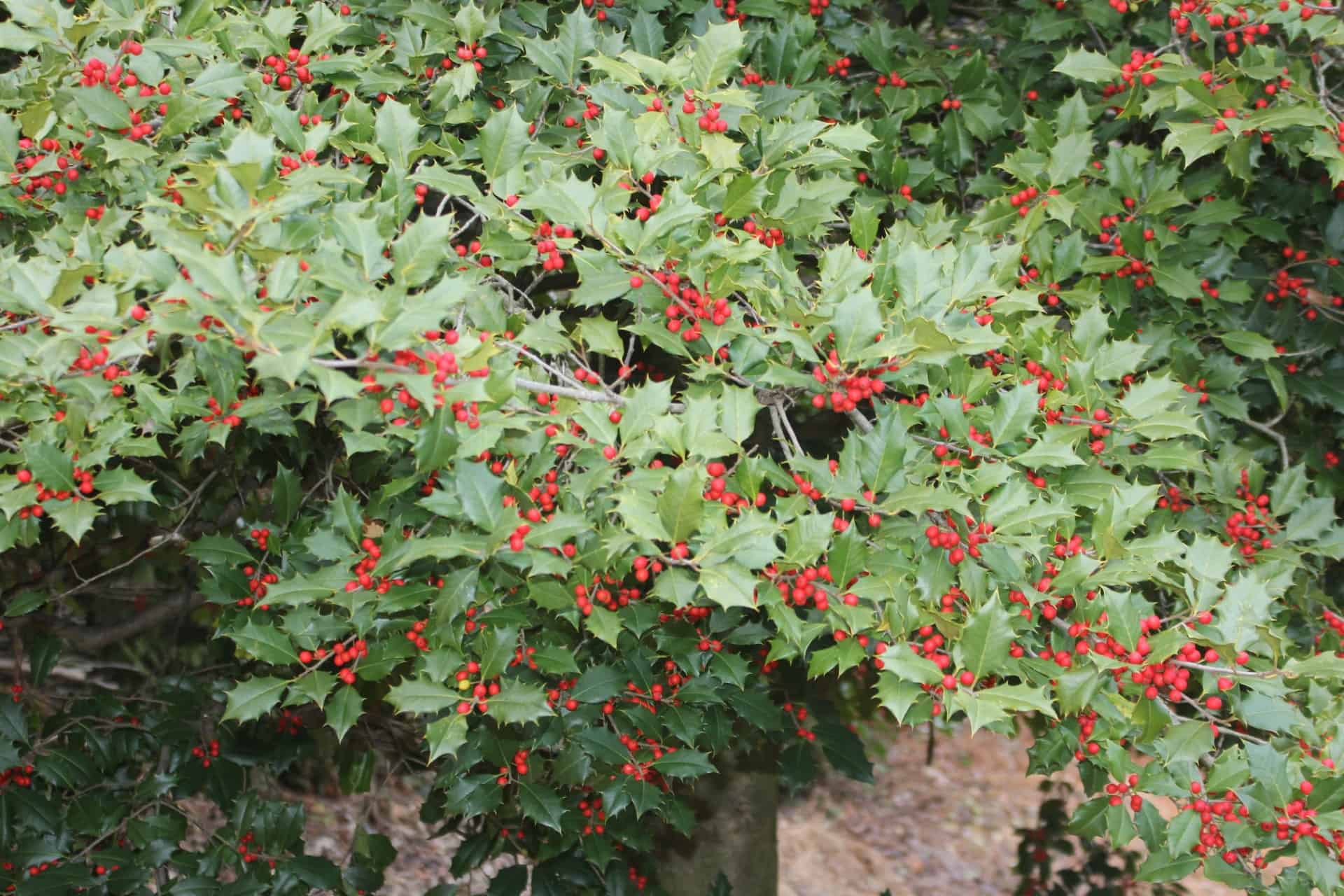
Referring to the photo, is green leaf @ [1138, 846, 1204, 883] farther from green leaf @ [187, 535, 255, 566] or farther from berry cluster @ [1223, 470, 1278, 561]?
green leaf @ [187, 535, 255, 566]

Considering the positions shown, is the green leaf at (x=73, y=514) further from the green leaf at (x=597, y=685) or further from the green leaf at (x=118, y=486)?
the green leaf at (x=597, y=685)

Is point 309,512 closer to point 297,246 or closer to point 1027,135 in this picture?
point 297,246

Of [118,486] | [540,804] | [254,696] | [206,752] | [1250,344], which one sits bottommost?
[206,752]

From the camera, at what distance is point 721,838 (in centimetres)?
402

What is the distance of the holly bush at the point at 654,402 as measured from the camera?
6.41ft

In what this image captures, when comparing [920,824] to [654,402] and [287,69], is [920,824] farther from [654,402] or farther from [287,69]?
[287,69]

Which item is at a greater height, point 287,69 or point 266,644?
point 287,69

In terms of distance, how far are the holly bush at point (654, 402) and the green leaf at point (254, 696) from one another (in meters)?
0.01

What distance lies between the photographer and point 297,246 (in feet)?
6.05

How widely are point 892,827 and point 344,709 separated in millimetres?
5437

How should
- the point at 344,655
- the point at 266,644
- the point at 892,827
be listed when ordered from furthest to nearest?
1. the point at 892,827
2. the point at 266,644
3. the point at 344,655

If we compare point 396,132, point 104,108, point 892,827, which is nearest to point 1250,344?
point 396,132

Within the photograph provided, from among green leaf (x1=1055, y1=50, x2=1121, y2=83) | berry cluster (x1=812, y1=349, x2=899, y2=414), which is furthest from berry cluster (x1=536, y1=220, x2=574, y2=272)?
green leaf (x1=1055, y1=50, x2=1121, y2=83)

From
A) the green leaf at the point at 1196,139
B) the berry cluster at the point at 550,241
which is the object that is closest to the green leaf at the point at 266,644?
the berry cluster at the point at 550,241
